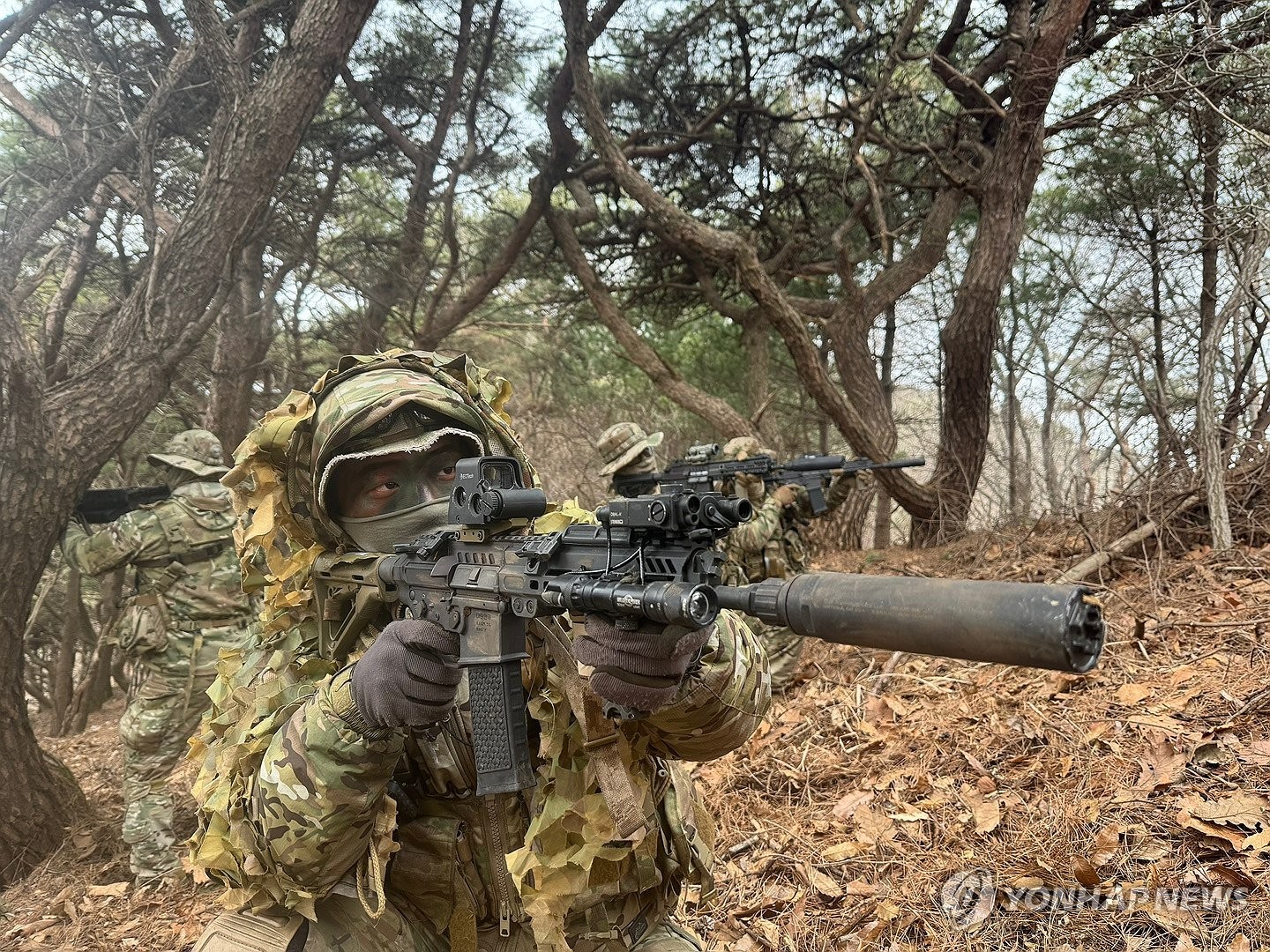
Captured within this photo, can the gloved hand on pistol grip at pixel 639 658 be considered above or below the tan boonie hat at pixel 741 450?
below

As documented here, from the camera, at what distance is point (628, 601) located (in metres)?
1.35

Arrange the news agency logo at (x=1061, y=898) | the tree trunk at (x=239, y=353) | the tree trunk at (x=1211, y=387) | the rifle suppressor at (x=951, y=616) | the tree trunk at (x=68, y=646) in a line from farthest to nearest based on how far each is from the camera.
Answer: the tree trunk at (x=68, y=646)
the tree trunk at (x=239, y=353)
the tree trunk at (x=1211, y=387)
the news agency logo at (x=1061, y=898)
the rifle suppressor at (x=951, y=616)

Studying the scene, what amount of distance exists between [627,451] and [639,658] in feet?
16.3

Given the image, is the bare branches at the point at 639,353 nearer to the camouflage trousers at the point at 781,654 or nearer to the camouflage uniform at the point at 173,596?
the camouflage trousers at the point at 781,654

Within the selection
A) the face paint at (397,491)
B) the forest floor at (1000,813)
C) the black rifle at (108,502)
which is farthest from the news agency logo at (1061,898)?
the black rifle at (108,502)

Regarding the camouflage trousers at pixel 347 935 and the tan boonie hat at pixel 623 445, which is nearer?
the camouflage trousers at pixel 347 935

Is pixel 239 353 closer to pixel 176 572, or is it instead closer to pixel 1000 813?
pixel 176 572

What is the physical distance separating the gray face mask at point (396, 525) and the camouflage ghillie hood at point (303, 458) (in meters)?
0.08

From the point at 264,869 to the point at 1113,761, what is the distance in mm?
3319

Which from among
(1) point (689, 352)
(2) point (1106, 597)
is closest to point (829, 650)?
(2) point (1106, 597)

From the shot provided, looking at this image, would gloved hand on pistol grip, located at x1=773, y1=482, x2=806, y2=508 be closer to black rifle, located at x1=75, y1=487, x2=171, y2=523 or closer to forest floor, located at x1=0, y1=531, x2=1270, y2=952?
forest floor, located at x1=0, y1=531, x2=1270, y2=952

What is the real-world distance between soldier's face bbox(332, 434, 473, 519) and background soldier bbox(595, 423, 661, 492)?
3998mm

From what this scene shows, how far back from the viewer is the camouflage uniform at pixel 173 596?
5.09m

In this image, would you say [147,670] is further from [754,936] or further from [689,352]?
[689,352]
